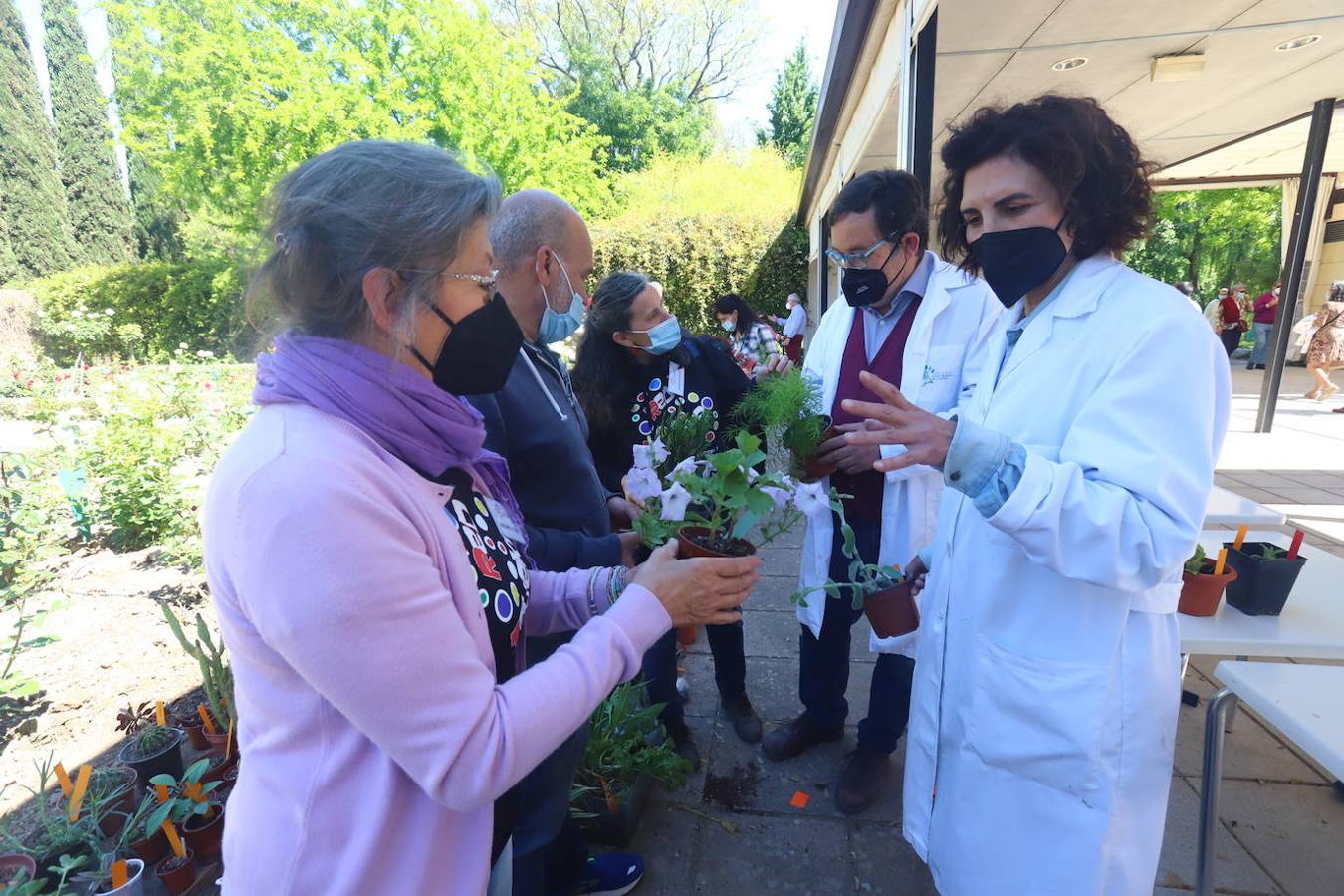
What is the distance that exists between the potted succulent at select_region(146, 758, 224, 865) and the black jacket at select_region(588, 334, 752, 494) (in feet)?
5.68

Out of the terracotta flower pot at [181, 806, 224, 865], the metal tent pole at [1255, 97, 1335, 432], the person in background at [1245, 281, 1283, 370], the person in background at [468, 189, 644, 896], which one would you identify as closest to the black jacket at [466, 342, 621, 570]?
the person in background at [468, 189, 644, 896]

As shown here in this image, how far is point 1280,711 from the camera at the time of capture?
1.46 meters

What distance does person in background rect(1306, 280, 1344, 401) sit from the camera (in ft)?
32.8

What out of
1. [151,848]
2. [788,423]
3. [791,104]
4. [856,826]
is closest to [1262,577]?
[788,423]

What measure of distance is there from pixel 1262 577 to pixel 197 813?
3395 millimetres

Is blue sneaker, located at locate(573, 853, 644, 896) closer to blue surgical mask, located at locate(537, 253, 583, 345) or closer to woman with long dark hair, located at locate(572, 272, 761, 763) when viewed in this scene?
woman with long dark hair, located at locate(572, 272, 761, 763)

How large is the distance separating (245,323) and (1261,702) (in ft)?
7.70

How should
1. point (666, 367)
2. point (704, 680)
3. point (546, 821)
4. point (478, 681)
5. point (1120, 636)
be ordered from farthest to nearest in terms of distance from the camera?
point (704, 680) < point (666, 367) < point (546, 821) < point (1120, 636) < point (478, 681)

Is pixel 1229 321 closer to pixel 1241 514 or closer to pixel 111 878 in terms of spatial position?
pixel 1241 514

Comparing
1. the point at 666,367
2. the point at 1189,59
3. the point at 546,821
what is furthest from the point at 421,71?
the point at 546,821

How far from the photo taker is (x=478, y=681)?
953mm

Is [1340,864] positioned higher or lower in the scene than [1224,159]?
lower

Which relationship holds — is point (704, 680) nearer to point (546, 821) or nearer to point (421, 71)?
point (546, 821)

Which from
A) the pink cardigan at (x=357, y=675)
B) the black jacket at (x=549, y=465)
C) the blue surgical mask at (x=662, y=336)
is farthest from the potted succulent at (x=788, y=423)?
the pink cardigan at (x=357, y=675)
